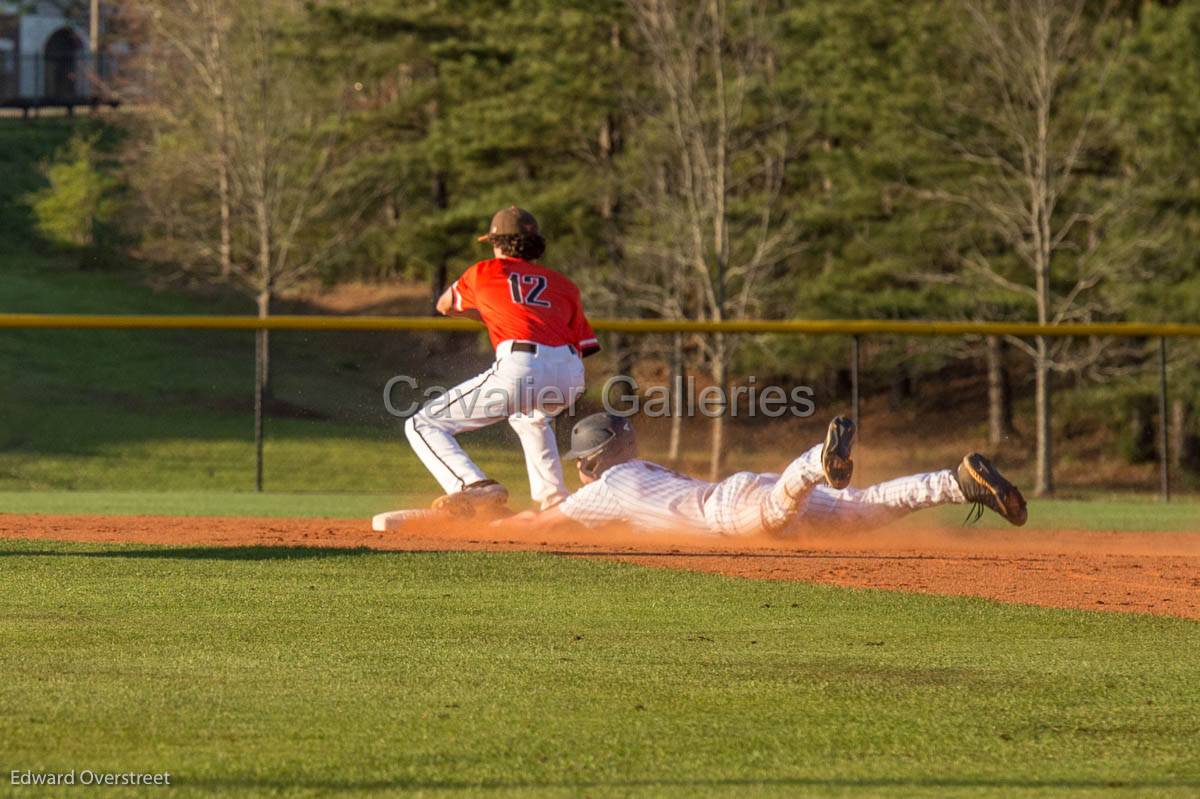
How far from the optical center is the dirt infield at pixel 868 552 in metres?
6.64

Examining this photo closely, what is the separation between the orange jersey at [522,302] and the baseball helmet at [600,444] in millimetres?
459

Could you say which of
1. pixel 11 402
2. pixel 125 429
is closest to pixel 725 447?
pixel 125 429

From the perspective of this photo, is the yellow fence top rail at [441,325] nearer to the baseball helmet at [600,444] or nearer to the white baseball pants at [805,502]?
the baseball helmet at [600,444]

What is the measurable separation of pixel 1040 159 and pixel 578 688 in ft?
67.6

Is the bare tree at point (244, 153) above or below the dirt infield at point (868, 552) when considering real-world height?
above

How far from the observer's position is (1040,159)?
23.2 metres

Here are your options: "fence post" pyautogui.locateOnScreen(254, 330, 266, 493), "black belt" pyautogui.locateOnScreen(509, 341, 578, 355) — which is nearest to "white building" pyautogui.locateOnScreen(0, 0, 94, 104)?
"fence post" pyautogui.locateOnScreen(254, 330, 266, 493)

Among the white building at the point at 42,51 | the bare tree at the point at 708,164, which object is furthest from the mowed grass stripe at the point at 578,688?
the white building at the point at 42,51

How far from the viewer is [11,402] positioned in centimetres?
2155

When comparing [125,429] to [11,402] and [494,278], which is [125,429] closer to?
[11,402]

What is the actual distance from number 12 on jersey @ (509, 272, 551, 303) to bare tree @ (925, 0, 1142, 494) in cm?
1436

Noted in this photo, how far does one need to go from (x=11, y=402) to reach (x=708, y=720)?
1966 cm

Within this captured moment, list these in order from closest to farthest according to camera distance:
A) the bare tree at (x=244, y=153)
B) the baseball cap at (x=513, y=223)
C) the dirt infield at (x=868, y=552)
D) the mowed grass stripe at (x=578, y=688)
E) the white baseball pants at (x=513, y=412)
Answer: the mowed grass stripe at (x=578, y=688), the dirt infield at (x=868, y=552), the white baseball pants at (x=513, y=412), the baseball cap at (x=513, y=223), the bare tree at (x=244, y=153)

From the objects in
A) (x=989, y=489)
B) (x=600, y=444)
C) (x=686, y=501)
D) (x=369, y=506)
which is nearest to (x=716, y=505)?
(x=686, y=501)
